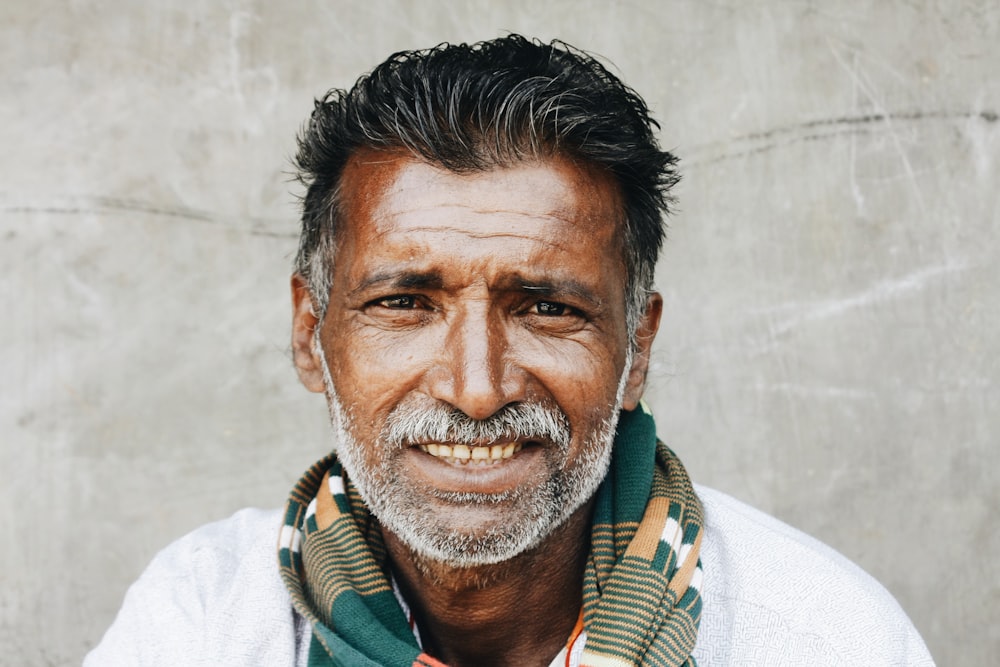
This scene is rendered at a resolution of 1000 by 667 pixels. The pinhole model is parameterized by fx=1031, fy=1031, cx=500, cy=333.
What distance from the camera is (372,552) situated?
2.27 m

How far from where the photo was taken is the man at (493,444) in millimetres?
1978

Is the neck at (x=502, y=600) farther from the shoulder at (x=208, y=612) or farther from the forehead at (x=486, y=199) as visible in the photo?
the forehead at (x=486, y=199)

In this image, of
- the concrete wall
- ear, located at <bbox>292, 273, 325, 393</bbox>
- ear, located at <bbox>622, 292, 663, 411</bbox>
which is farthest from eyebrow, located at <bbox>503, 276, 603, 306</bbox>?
the concrete wall

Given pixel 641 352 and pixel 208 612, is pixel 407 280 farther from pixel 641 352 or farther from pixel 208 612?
pixel 208 612

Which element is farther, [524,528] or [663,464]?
[663,464]

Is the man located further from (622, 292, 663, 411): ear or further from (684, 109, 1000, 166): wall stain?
(684, 109, 1000, 166): wall stain

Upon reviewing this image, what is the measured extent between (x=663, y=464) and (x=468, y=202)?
78 cm

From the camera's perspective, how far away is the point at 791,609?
2137 mm

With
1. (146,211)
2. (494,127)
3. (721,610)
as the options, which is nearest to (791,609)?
(721,610)

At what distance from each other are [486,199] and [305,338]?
2.05ft

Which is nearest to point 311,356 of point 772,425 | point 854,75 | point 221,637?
point 221,637

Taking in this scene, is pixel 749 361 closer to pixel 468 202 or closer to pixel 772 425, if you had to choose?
pixel 772 425

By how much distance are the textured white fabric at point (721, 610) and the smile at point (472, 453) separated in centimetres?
56

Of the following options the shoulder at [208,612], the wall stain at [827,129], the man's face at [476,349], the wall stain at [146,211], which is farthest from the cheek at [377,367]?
the wall stain at [827,129]
